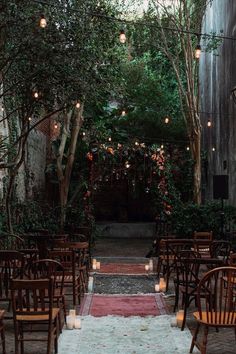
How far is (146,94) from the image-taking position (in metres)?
24.6

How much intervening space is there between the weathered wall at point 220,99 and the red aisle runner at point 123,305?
8103mm

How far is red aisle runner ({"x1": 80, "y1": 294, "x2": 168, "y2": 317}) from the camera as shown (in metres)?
8.22

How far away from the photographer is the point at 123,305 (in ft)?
29.0

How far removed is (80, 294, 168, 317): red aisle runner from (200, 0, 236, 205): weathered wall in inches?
319

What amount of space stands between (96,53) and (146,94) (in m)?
13.9

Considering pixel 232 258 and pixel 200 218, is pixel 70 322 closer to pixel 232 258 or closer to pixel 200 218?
pixel 232 258

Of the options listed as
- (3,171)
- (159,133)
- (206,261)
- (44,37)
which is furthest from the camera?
(159,133)

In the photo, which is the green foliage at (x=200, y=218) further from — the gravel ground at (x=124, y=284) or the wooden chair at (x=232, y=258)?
the wooden chair at (x=232, y=258)

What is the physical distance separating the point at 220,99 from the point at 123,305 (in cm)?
1217

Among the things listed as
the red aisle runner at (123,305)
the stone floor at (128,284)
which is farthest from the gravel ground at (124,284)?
the red aisle runner at (123,305)

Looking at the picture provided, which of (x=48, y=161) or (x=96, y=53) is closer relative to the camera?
(x=96, y=53)

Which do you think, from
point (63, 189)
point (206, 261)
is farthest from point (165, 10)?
point (206, 261)

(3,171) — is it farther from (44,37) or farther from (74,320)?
(74,320)

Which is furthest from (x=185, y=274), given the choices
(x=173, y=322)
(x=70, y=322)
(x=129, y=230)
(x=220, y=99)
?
(x=129, y=230)
